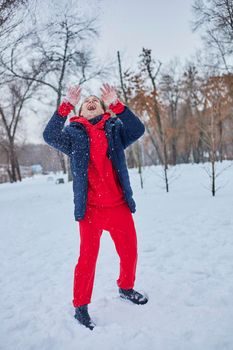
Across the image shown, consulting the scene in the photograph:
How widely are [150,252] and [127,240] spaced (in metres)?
1.91

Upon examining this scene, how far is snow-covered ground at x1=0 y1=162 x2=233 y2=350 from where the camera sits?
2396 millimetres

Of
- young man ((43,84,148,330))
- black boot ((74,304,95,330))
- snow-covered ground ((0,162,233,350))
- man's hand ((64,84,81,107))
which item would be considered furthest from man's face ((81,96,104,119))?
snow-covered ground ((0,162,233,350))

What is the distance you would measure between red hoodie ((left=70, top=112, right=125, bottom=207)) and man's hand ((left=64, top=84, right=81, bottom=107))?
0.16 m

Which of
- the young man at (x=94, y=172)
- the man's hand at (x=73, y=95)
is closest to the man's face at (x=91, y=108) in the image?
the young man at (x=94, y=172)

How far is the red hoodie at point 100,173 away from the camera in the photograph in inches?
104

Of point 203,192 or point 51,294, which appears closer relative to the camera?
point 51,294

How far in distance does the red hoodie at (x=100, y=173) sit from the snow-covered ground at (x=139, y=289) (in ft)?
3.57

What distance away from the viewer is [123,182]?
2.69m

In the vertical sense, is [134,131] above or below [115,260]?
above

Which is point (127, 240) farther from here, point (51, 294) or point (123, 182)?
point (51, 294)

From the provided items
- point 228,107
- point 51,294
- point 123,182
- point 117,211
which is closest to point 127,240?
point 117,211

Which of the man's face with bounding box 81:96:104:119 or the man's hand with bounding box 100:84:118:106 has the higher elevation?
the man's hand with bounding box 100:84:118:106

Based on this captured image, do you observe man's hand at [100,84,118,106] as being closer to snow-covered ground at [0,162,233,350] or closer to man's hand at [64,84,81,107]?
man's hand at [64,84,81,107]

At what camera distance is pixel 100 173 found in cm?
265
